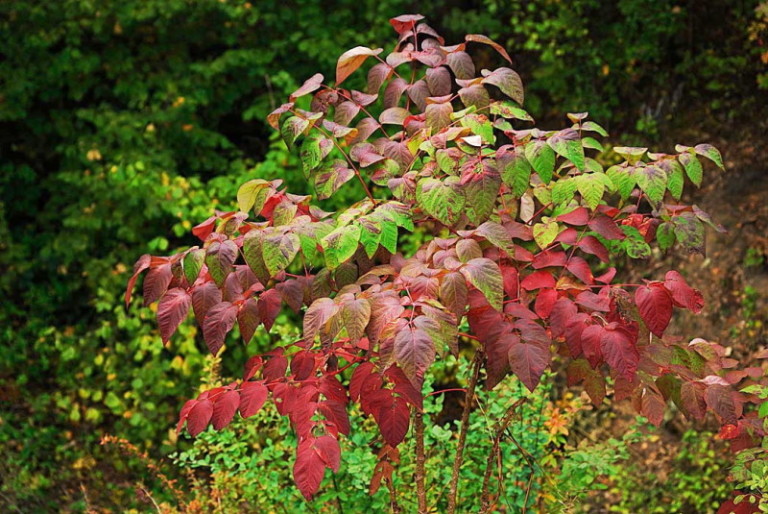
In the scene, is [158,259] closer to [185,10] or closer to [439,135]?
[439,135]

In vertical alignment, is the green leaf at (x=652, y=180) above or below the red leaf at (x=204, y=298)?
above

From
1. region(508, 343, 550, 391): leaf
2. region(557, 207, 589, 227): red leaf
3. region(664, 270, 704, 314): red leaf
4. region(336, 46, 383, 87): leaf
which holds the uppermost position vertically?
region(336, 46, 383, 87): leaf

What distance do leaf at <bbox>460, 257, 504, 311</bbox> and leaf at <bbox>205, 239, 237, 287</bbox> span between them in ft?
1.72

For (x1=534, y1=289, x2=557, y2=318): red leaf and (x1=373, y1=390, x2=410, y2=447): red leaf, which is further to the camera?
(x1=534, y1=289, x2=557, y2=318): red leaf

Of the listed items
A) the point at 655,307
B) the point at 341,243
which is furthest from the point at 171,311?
the point at 655,307

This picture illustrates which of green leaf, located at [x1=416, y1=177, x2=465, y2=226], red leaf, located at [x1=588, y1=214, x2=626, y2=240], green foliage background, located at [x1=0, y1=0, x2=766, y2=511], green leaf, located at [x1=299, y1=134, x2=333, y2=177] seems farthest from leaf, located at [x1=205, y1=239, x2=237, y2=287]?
green foliage background, located at [x1=0, y1=0, x2=766, y2=511]

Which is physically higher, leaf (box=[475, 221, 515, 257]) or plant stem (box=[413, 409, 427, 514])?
leaf (box=[475, 221, 515, 257])

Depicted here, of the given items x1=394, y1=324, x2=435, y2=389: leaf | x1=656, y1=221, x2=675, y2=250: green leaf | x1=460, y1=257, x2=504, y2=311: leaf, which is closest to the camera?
A: x1=394, y1=324, x2=435, y2=389: leaf

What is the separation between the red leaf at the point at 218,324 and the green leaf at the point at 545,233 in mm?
745

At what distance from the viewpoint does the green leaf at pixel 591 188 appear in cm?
194

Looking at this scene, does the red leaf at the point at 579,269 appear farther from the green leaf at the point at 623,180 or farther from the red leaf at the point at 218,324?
the red leaf at the point at 218,324

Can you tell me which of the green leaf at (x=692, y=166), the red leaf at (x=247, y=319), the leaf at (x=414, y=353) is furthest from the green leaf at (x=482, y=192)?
the red leaf at (x=247, y=319)

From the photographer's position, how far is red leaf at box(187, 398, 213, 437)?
80.5 inches

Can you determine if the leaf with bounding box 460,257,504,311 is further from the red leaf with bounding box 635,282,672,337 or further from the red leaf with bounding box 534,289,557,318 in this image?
the red leaf with bounding box 635,282,672,337
